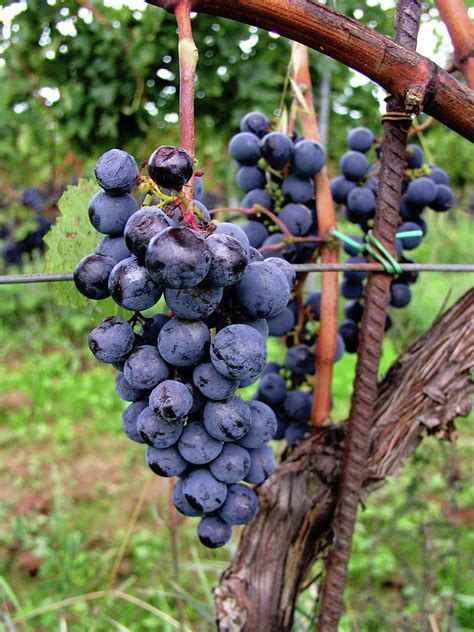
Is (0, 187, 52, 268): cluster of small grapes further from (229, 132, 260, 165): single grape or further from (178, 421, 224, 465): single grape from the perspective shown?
(178, 421, 224, 465): single grape

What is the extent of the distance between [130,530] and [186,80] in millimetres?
1205

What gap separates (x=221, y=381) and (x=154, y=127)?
2.21 metres

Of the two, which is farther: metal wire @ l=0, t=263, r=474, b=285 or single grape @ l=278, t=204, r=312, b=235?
single grape @ l=278, t=204, r=312, b=235

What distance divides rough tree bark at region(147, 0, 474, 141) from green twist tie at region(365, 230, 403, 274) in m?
0.20

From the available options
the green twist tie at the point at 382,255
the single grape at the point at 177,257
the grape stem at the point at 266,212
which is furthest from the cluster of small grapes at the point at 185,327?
the grape stem at the point at 266,212

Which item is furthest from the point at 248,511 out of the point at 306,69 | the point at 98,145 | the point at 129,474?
the point at 129,474

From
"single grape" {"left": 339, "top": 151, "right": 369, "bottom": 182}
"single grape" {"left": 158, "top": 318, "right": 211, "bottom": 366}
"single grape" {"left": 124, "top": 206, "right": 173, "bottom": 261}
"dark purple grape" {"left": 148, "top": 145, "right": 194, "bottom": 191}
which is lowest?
"single grape" {"left": 158, "top": 318, "right": 211, "bottom": 366}

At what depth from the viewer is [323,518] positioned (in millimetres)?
947

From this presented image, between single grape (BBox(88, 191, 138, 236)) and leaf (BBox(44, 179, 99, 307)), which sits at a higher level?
single grape (BBox(88, 191, 138, 236))

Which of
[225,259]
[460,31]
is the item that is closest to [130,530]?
[225,259]

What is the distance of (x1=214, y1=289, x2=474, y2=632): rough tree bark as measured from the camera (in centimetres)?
88

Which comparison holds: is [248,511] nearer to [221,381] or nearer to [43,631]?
[221,381]

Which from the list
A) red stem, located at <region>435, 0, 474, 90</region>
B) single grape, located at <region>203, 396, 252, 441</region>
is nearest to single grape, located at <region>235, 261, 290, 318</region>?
single grape, located at <region>203, 396, 252, 441</region>

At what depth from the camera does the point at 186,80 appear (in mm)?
601
